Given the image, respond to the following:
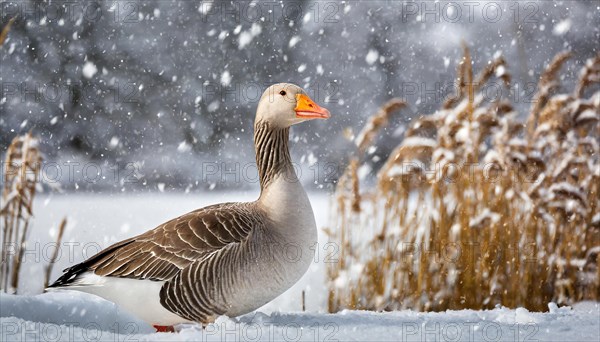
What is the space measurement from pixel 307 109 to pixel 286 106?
0.46ft

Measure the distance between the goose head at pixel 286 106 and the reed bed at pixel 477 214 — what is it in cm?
128

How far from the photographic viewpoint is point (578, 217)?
518 cm

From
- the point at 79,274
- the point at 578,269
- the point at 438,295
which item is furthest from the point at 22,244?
the point at 578,269

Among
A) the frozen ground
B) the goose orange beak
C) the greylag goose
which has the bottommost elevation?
the frozen ground

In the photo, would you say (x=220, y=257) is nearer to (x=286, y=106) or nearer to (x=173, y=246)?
(x=173, y=246)

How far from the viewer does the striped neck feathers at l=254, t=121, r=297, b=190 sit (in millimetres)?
3568

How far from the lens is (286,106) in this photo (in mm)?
3586

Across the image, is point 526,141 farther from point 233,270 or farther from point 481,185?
point 233,270

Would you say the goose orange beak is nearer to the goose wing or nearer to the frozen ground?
the goose wing

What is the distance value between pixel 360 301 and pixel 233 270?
2179 mm

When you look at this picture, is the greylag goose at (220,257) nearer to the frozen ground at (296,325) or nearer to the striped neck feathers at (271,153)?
the striped neck feathers at (271,153)

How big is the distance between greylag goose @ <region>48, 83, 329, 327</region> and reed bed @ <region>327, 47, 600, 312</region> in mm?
1395

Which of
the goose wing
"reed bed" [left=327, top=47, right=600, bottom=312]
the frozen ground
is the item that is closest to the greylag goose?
the goose wing

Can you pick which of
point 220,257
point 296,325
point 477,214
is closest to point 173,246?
point 220,257
